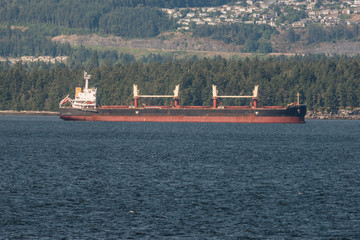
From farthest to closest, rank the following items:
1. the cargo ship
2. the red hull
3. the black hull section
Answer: the red hull → the cargo ship → the black hull section

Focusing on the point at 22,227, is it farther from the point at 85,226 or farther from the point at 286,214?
the point at 286,214

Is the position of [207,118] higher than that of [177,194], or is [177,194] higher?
[177,194]

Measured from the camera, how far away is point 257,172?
69.8 meters

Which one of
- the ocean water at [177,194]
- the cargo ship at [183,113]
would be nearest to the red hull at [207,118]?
the cargo ship at [183,113]

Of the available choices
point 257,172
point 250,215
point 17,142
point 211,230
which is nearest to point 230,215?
point 250,215

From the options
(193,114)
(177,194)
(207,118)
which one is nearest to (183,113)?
(193,114)

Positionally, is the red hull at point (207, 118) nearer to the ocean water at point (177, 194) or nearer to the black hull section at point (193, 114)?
the black hull section at point (193, 114)

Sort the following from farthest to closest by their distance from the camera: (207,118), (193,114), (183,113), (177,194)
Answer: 1. (183,113)
2. (193,114)
3. (207,118)
4. (177,194)

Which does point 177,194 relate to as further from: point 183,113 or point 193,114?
point 183,113

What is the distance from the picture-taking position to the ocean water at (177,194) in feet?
139

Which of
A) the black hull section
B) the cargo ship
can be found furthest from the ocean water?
the cargo ship

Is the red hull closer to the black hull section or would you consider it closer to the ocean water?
the black hull section

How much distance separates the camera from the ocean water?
4231 centimetres

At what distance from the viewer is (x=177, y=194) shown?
5444 cm
